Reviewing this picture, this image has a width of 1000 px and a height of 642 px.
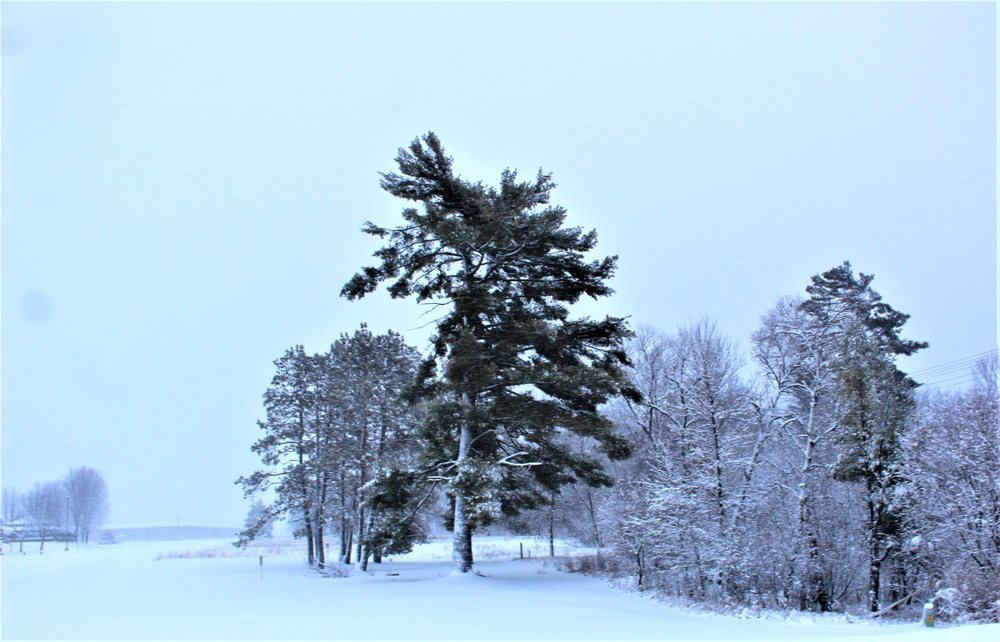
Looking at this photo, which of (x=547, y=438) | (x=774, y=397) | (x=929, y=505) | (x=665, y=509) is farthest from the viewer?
(x=547, y=438)

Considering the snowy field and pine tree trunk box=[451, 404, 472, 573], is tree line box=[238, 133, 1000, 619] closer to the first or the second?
pine tree trunk box=[451, 404, 472, 573]

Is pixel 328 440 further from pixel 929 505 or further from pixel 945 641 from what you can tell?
pixel 945 641

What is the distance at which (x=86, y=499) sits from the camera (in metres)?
98.7

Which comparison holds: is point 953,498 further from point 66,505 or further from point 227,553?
point 66,505

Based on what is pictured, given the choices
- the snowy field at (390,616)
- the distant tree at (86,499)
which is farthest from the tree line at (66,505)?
the snowy field at (390,616)

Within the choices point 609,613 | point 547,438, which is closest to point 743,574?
point 609,613

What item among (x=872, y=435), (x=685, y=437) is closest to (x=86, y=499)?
(x=685, y=437)

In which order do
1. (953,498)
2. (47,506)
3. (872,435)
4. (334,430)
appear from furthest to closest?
(47,506), (334,430), (872,435), (953,498)

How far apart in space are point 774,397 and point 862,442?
3.25 m

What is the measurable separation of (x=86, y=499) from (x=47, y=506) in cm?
1519

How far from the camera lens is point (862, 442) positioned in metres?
15.4

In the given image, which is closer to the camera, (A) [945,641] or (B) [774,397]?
(A) [945,641]

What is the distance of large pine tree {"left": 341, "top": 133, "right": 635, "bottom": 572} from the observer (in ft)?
57.8

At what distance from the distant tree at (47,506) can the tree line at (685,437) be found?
85.7m
